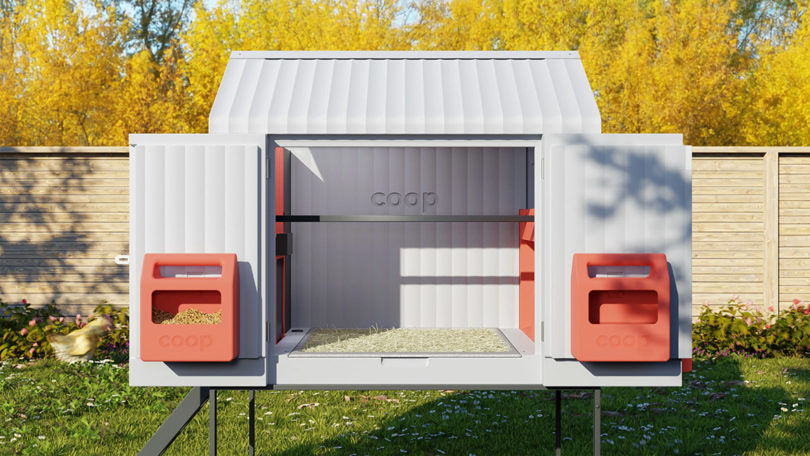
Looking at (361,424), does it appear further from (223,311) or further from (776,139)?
(776,139)

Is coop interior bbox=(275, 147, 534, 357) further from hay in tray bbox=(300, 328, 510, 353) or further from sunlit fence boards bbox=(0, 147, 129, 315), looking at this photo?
sunlit fence boards bbox=(0, 147, 129, 315)

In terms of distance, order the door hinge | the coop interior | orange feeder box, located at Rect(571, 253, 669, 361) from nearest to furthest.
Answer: orange feeder box, located at Rect(571, 253, 669, 361) < the door hinge < the coop interior

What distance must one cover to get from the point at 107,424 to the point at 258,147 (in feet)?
9.87

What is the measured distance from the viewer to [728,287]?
23.2 ft

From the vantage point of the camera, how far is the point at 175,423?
3.30 m

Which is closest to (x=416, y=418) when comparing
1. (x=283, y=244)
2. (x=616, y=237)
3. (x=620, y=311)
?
(x=283, y=244)

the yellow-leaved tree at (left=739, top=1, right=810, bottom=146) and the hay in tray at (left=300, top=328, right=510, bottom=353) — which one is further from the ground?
the yellow-leaved tree at (left=739, top=1, right=810, bottom=146)

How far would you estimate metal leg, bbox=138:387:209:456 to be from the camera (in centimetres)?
326

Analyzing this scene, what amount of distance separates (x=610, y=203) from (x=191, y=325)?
5.84 ft

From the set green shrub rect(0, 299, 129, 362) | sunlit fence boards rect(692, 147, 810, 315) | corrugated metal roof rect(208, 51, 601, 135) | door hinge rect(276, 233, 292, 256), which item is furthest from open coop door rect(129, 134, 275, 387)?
sunlit fence boards rect(692, 147, 810, 315)

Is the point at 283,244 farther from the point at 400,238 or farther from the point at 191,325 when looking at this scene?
the point at 191,325

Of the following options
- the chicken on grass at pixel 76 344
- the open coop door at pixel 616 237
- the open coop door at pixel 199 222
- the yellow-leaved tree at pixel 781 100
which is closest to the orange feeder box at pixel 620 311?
the open coop door at pixel 616 237

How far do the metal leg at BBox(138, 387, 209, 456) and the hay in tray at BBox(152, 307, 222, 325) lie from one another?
570 mm

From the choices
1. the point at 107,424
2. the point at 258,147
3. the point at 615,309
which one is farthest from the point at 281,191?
the point at 107,424
